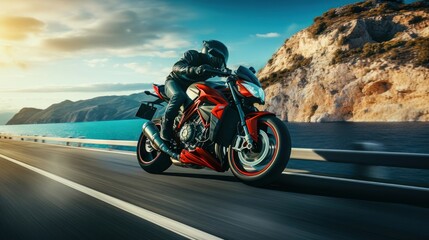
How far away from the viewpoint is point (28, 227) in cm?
362

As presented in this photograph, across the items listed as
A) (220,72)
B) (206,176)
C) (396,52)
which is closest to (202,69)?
(220,72)

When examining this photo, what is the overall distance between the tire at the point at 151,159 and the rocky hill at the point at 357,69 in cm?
5568

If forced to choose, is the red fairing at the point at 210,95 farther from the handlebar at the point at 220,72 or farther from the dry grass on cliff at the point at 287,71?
the dry grass on cliff at the point at 287,71

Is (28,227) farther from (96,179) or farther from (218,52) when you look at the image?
(218,52)

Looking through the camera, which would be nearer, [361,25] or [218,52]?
[218,52]

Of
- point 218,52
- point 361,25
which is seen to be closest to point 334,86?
point 361,25

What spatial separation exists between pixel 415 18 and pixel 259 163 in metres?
79.8

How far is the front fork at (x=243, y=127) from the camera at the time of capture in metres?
5.04

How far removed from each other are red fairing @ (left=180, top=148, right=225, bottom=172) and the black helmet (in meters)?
1.49

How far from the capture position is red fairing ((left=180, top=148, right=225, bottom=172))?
18.1 ft

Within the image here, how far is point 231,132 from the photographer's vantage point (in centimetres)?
533

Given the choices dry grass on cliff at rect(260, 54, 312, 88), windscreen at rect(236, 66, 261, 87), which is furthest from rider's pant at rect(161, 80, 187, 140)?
dry grass on cliff at rect(260, 54, 312, 88)

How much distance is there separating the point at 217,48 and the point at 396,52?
66.6 meters

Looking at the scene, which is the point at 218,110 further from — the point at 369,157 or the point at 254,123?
the point at 369,157
